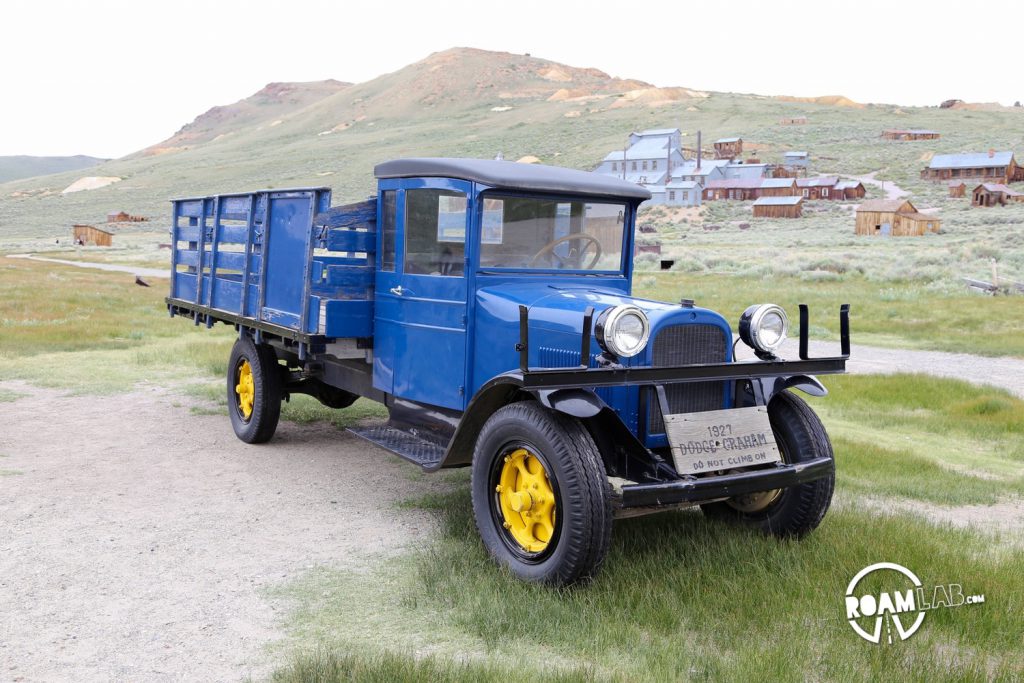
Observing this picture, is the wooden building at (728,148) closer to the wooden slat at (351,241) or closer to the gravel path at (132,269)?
the gravel path at (132,269)

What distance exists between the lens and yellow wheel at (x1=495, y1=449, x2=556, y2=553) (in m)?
4.60

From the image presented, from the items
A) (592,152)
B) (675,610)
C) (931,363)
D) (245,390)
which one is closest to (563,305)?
(675,610)

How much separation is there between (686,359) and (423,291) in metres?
1.92

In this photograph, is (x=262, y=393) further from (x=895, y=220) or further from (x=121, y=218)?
(x=121, y=218)

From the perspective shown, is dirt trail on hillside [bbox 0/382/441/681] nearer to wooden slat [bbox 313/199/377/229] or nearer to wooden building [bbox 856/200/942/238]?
wooden slat [bbox 313/199/377/229]

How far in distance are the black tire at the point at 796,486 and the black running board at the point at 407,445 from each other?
202cm

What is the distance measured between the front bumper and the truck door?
→ 1.71 m

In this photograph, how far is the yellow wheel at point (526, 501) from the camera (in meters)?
4.60

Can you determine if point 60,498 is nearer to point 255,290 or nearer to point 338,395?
point 255,290

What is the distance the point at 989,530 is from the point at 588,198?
3370mm

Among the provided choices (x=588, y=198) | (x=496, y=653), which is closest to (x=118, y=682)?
(x=496, y=653)

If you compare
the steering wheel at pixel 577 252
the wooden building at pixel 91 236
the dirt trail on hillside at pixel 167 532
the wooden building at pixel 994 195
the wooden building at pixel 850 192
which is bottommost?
the dirt trail on hillside at pixel 167 532

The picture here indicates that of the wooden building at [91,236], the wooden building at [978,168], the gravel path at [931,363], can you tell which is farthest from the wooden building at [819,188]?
the gravel path at [931,363]

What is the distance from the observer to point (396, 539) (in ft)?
17.6
